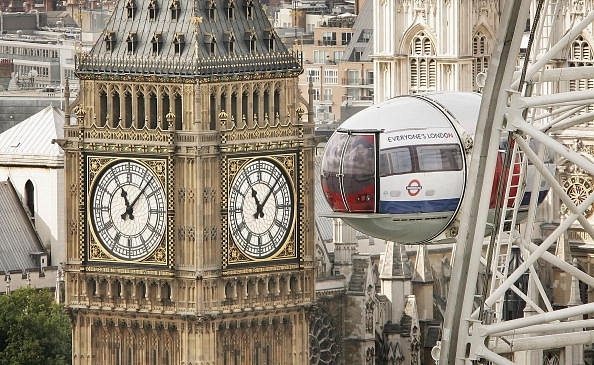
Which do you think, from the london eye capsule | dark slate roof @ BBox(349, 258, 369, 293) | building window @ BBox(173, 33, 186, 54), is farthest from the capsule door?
dark slate roof @ BBox(349, 258, 369, 293)

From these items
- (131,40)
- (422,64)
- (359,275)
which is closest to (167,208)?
(131,40)

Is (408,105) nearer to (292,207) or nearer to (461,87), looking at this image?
(292,207)

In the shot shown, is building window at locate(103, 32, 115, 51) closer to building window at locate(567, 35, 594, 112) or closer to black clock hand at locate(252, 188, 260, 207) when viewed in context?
black clock hand at locate(252, 188, 260, 207)

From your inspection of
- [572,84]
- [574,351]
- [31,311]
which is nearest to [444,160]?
[31,311]

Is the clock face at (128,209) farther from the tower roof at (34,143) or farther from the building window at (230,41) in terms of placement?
the tower roof at (34,143)

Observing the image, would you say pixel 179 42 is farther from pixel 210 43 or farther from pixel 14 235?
pixel 14 235

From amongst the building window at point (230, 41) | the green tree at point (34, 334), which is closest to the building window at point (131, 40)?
the building window at point (230, 41)
